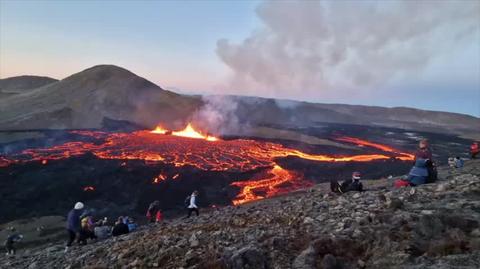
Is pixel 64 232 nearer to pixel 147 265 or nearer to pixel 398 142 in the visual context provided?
pixel 147 265

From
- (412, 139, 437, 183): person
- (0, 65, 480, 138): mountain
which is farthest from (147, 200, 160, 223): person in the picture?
(0, 65, 480, 138): mountain

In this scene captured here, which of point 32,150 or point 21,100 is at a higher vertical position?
point 21,100

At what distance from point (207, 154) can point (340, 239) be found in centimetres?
2964

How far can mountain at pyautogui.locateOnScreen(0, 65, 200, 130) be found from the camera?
52.4 metres

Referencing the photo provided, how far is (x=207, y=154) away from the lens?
3797 centimetres

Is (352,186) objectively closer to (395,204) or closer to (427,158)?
(427,158)

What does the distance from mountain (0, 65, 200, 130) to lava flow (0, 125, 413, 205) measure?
878 centimetres

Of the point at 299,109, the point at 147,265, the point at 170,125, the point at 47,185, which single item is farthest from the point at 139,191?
the point at 299,109

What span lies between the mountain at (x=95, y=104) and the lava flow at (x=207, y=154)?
8.78 m

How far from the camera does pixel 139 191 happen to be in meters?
28.2

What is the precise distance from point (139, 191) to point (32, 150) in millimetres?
14442

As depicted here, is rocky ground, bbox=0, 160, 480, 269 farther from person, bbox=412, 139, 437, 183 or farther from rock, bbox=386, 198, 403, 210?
person, bbox=412, 139, 437, 183

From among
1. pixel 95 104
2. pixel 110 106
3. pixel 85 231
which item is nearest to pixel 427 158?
pixel 85 231

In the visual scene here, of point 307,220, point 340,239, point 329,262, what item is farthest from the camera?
point 307,220
